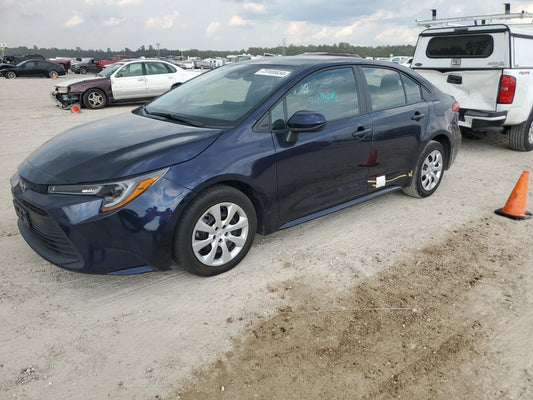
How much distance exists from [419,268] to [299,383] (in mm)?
1744

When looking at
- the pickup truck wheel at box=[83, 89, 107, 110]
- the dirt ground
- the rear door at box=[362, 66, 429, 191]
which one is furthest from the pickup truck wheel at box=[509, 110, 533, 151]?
the pickup truck wheel at box=[83, 89, 107, 110]

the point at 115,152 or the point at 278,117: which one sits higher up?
the point at 278,117

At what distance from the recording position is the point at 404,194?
543 cm

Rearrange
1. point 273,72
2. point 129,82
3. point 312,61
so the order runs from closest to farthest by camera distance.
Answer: point 273,72 < point 312,61 < point 129,82

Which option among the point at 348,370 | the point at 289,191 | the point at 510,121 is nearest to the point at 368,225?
the point at 289,191

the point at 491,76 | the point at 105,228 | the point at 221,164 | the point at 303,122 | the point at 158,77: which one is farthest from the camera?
the point at 158,77

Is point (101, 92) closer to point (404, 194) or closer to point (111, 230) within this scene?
point (404, 194)

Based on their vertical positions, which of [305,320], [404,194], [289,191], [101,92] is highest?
[101,92]

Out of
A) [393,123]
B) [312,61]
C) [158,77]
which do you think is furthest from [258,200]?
[158,77]

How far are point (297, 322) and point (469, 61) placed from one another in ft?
20.6

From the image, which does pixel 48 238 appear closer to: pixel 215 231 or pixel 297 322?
pixel 215 231

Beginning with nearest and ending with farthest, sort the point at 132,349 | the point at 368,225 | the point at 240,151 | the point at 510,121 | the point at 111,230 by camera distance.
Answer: the point at 132,349, the point at 111,230, the point at 240,151, the point at 368,225, the point at 510,121

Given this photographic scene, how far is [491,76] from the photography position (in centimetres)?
691

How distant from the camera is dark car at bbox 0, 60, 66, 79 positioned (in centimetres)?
2920
